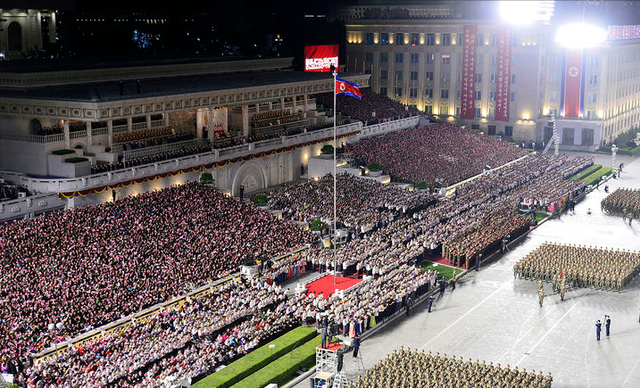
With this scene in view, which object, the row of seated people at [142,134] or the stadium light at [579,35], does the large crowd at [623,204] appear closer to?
the stadium light at [579,35]

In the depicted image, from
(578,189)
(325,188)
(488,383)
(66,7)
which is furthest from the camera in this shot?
(66,7)

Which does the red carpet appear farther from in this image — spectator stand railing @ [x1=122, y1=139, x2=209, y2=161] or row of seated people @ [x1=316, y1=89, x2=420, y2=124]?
row of seated people @ [x1=316, y1=89, x2=420, y2=124]

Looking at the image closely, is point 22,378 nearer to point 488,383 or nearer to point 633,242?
point 488,383

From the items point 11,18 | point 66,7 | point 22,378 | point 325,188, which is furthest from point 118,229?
point 66,7

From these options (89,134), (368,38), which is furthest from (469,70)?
(89,134)

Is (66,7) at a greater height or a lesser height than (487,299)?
greater

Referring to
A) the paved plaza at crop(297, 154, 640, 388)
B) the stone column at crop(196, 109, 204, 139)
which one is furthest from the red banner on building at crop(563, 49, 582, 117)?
the stone column at crop(196, 109, 204, 139)

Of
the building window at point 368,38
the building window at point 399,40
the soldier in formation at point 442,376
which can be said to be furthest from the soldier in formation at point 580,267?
the building window at point 368,38

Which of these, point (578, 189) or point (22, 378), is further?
point (578, 189)

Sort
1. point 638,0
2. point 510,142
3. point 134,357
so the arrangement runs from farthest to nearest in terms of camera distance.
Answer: point 638,0 → point 510,142 → point 134,357
